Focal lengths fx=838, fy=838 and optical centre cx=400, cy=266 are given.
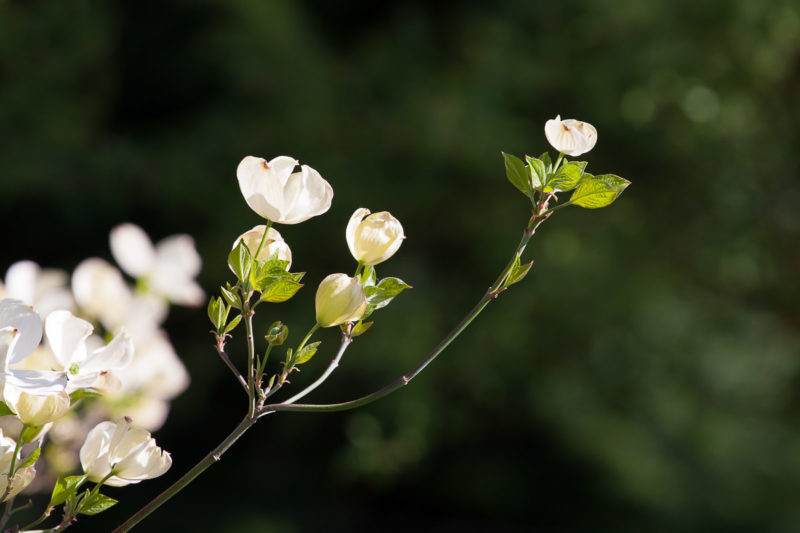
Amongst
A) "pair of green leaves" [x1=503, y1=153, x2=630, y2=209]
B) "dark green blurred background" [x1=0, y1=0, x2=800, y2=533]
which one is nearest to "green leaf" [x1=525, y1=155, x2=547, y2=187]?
"pair of green leaves" [x1=503, y1=153, x2=630, y2=209]

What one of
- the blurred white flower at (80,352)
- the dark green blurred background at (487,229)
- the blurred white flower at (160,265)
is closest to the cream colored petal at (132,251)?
the blurred white flower at (160,265)

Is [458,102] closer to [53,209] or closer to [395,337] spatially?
[395,337]

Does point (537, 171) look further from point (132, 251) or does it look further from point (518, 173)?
point (132, 251)

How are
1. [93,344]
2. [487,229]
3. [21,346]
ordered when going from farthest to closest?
[487,229]
[93,344]
[21,346]

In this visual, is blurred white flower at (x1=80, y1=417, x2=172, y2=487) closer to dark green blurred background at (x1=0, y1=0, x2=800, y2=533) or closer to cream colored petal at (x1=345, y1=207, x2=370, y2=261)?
cream colored petal at (x1=345, y1=207, x2=370, y2=261)

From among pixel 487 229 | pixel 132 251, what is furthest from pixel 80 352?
pixel 487 229

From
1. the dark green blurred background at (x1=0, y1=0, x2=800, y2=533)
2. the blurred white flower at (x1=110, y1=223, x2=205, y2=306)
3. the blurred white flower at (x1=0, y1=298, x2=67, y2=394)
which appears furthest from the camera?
the dark green blurred background at (x1=0, y1=0, x2=800, y2=533)
